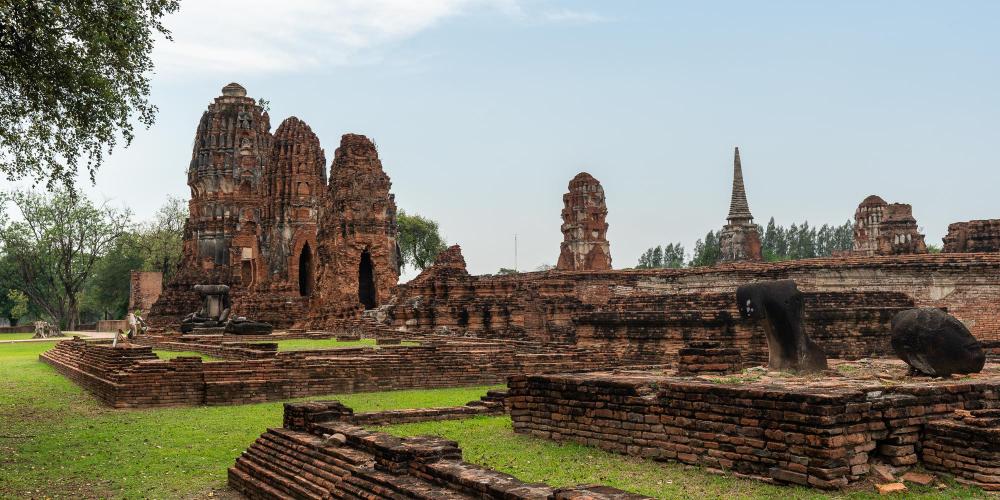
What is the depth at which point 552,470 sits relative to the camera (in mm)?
7625

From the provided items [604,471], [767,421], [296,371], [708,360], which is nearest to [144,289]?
[296,371]

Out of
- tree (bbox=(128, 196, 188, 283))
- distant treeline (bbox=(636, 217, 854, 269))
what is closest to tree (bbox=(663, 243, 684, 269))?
distant treeline (bbox=(636, 217, 854, 269))

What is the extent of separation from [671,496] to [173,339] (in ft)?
60.3

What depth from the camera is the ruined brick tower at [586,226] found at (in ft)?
107

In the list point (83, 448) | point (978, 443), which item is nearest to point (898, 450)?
point (978, 443)

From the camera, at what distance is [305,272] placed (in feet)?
130

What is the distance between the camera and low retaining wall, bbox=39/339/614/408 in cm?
1375

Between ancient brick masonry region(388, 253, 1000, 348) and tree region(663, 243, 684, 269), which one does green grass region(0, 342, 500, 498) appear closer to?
ancient brick masonry region(388, 253, 1000, 348)

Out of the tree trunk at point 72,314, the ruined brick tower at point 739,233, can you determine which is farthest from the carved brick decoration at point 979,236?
the tree trunk at point 72,314

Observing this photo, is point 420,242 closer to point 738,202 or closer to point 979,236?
point 738,202

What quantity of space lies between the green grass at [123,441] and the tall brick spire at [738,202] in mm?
25280

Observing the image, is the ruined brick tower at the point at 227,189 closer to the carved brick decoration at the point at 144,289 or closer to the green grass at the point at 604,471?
the carved brick decoration at the point at 144,289

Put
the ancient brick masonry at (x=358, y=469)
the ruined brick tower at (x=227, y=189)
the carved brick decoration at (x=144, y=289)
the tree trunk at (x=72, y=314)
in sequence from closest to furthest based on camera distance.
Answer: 1. the ancient brick masonry at (x=358, y=469)
2. the ruined brick tower at (x=227, y=189)
3. the carved brick decoration at (x=144, y=289)
4. the tree trunk at (x=72, y=314)

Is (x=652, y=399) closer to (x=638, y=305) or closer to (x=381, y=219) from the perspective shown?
(x=638, y=305)
